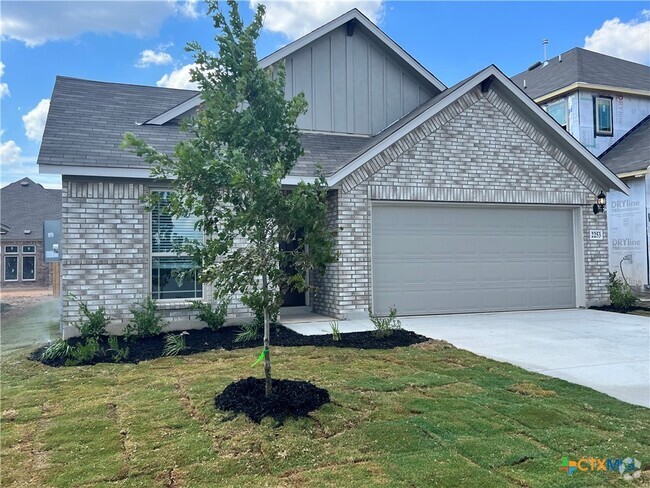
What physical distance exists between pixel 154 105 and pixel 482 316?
8939 millimetres

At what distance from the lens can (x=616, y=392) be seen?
5.21 metres

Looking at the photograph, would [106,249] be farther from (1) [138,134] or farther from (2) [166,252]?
(1) [138,134]

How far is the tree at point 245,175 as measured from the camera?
430cm

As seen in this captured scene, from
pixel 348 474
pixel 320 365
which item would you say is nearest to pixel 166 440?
pixel 348 474

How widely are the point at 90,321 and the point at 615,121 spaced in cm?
1995

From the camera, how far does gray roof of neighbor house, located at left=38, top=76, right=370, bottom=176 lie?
8492 millimetres

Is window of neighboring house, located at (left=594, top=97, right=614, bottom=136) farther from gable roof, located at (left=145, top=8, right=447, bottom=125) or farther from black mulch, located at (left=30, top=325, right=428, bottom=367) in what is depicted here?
black mulch, located at (left=30, top=325, right=428, bottom=367)

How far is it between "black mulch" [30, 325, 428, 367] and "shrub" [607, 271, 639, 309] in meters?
6.56

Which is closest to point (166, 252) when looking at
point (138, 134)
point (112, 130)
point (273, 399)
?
point (138, 134)

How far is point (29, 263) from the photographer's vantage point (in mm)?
31484

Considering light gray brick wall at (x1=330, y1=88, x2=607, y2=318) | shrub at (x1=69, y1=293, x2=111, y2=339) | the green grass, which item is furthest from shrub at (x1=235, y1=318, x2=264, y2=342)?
the green grass

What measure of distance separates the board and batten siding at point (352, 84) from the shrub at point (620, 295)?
6.72 metres

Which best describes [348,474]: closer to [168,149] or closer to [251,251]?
[251,251]

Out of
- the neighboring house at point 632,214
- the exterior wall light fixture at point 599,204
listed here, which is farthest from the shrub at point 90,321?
the neighboring house at point 632,214
